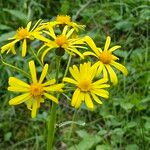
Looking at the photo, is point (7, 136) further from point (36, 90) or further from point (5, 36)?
point (36, 90)

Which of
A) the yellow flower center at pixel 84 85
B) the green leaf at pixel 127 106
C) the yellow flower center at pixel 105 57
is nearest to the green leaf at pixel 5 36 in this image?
the green leaf at pixel 127 106

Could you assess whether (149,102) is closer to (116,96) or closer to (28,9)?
(116,96)

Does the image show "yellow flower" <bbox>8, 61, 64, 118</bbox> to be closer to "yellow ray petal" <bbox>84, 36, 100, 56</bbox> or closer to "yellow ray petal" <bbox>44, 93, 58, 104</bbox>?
"yellow ray petal" <bbox>44, 93, 58, 104</bbox>

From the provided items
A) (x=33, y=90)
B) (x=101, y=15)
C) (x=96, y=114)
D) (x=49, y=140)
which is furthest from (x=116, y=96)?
(x=33, y=90)

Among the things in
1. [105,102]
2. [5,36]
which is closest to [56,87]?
[105,102]

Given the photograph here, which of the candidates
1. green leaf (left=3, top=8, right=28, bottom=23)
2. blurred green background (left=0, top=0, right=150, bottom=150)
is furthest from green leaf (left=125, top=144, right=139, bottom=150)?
green leaf (left=3, top=8, right=28, bottom=23)
